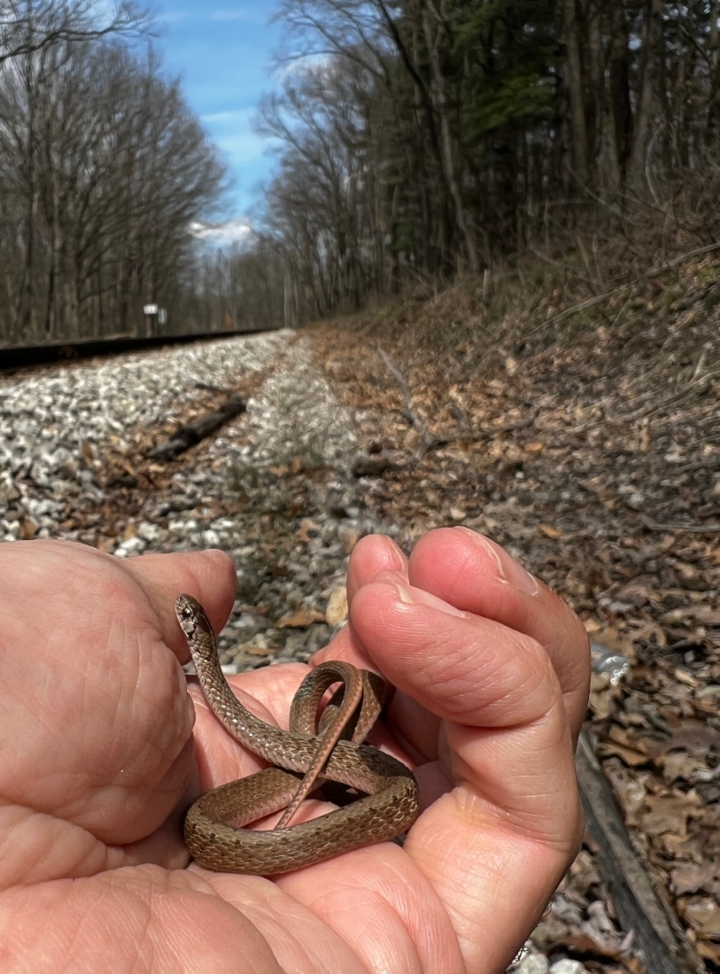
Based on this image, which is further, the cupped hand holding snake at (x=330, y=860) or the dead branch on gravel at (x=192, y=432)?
the dead branch on gravel at (x=192, y=432)

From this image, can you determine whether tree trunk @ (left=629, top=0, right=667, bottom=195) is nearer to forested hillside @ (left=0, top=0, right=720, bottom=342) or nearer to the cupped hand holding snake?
forested hillside @ (left=0, top=0, right=720, bottom=342)

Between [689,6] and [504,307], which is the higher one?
[689,6]

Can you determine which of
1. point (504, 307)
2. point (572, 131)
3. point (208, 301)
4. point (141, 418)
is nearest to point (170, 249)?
point (208, 301)

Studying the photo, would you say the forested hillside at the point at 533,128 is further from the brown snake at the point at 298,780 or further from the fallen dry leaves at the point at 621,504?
the brown snake at the point at 298,780

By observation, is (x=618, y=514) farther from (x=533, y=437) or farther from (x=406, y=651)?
(x=406, y=651)

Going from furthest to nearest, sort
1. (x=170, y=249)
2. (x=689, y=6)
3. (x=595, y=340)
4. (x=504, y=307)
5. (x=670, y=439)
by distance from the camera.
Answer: (x=170, y=249)
(x=504, y=307)
(x=689, y=6)
(x=595, y=340)
(x=670, y=439)

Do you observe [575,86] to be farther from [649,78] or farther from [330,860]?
[330,860]

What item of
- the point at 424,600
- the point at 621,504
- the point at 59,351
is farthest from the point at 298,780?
the point at 59,351

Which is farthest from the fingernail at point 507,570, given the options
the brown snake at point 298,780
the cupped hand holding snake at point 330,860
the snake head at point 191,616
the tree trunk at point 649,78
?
the tree trunk at point 649,78
